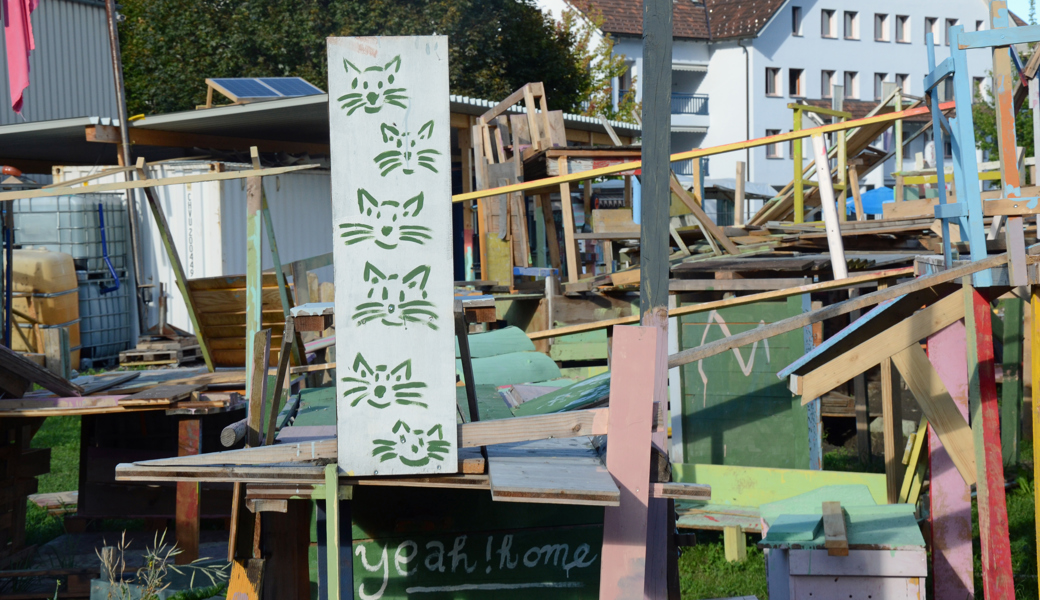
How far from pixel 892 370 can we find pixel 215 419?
4189mm

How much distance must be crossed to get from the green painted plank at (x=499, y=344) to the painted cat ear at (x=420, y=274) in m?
3.34

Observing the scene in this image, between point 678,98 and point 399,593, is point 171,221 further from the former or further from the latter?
point 678,98

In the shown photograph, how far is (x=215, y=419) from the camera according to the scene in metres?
6.13

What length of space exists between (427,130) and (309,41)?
2043 cm

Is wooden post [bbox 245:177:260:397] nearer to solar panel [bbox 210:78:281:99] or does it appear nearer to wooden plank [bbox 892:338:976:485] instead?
wooden plank [bbox 892:338:976:485]

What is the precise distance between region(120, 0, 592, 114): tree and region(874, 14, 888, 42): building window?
21.6m

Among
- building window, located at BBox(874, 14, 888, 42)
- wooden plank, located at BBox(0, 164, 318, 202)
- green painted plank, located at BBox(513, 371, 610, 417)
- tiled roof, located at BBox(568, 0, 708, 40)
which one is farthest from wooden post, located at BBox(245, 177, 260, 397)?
building window, located at BBox(874, 14, 888, 42)

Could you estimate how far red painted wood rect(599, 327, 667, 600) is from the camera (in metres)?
2.80

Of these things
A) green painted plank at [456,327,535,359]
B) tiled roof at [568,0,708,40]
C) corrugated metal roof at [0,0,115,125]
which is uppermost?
tiled roof at [568,0,708,40]

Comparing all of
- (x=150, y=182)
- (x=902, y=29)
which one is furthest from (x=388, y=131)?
(x=902, y=29)

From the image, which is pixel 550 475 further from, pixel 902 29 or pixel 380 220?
pixel 902 29

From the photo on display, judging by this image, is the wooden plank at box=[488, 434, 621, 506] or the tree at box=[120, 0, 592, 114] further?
the tree at box=[120, 0, 592, 114]

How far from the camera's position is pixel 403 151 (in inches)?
110

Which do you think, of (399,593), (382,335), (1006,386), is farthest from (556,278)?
(382,335)
